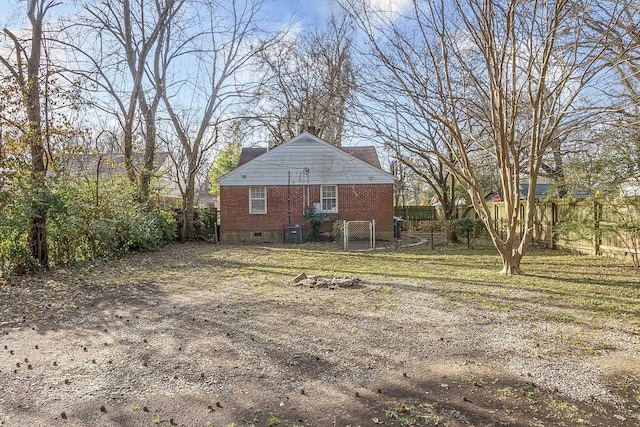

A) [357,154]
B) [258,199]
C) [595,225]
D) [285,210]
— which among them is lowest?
[595,225]

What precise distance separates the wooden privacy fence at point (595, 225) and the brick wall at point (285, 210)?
20.1 feet

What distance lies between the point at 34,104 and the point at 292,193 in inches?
395

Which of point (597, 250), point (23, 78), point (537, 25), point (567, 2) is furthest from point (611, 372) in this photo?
point (23, 78)

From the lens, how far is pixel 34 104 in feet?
31.5

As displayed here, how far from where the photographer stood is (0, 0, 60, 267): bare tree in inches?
359

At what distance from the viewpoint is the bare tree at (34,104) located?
911cm

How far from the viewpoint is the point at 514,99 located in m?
7.53

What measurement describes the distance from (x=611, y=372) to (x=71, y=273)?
9.69 meters

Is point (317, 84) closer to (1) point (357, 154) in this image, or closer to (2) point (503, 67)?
(1) point (357, 154)

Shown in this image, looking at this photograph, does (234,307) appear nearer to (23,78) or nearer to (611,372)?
(611,372)

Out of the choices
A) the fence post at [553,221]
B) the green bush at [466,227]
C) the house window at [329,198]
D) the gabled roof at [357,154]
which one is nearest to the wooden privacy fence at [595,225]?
the fence post at [553,221]

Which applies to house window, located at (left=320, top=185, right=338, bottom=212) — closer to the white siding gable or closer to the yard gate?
the white siding gable

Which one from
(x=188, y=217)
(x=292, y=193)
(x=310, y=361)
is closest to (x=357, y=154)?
(x=292, y=193)

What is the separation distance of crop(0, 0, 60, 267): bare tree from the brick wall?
8677 mm
